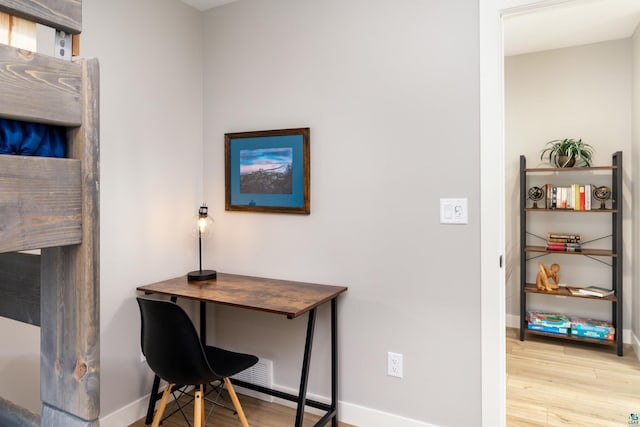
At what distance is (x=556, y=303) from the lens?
3857 mm

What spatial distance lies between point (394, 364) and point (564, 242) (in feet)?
7.70

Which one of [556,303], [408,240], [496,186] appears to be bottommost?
[556,303]

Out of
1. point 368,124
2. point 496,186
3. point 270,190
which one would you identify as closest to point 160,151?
point 270,190

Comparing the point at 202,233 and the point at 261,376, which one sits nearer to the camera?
the point at 261,376

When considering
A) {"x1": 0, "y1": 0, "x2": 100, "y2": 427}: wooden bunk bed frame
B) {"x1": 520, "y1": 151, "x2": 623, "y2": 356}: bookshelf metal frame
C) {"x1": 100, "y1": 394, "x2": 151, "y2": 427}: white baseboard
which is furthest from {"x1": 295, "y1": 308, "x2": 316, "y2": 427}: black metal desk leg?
{"x1": 520, "y1": 151, "x2": 623, "y2": 356}: bookshelf metal frame

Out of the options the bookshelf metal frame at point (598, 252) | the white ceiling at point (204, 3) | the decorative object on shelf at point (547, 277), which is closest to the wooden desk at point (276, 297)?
the white ceiling at point (204, 3)

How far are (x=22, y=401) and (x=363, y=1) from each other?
259 cm

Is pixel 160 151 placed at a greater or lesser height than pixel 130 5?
lesser

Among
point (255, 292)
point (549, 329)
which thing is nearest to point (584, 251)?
point (549, 329)

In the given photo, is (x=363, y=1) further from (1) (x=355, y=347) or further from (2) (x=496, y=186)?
(1) (x=355, y=347)

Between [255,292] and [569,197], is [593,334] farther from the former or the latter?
[255,292]

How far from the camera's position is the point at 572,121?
146 inches

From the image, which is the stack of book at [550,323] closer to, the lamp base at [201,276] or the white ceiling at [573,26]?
the white ceiling at [573,26]

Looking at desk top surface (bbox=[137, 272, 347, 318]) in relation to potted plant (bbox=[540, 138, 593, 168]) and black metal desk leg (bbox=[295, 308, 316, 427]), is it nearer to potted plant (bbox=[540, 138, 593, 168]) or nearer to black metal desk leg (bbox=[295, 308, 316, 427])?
black metal desk leg (bbox=[295, 308, 316, 427])
